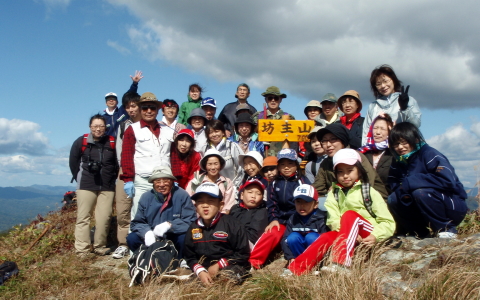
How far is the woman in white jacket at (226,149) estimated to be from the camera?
732 centimetres

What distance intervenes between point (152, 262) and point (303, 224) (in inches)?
90.2

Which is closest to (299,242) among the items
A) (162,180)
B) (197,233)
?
(197,233)

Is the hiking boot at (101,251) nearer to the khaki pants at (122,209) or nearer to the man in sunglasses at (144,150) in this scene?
the khaki pants at (122,209)

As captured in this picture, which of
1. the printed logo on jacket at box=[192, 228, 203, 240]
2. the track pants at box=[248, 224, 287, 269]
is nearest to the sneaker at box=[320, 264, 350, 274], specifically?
the track pants at box=[248, 224, 287, 269]

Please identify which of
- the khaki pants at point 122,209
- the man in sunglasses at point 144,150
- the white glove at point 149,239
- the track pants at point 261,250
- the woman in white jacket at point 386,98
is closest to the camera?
the track pants at point 261,250

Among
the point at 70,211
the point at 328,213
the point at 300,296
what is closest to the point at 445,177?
the point at 328,213

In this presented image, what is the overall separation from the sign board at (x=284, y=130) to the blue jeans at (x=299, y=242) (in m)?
2.79

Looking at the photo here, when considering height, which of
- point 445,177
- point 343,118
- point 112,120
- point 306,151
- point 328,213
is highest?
point 112,120

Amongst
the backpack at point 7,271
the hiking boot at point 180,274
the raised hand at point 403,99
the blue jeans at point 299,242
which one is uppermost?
the raised hand at point 403,99

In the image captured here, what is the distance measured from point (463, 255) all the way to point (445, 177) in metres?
1.23

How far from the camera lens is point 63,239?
828cm

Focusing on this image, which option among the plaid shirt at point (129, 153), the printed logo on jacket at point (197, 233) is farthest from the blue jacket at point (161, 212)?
the plaid shirt at point (129, 153)

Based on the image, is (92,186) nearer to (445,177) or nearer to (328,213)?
(328,213)

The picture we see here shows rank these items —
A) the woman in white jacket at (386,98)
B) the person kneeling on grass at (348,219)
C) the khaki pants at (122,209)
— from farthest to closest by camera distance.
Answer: the khaki pants at (122,209)
the woman in white jacket at (386,98)
the person kneeling on grass at (348,219)
